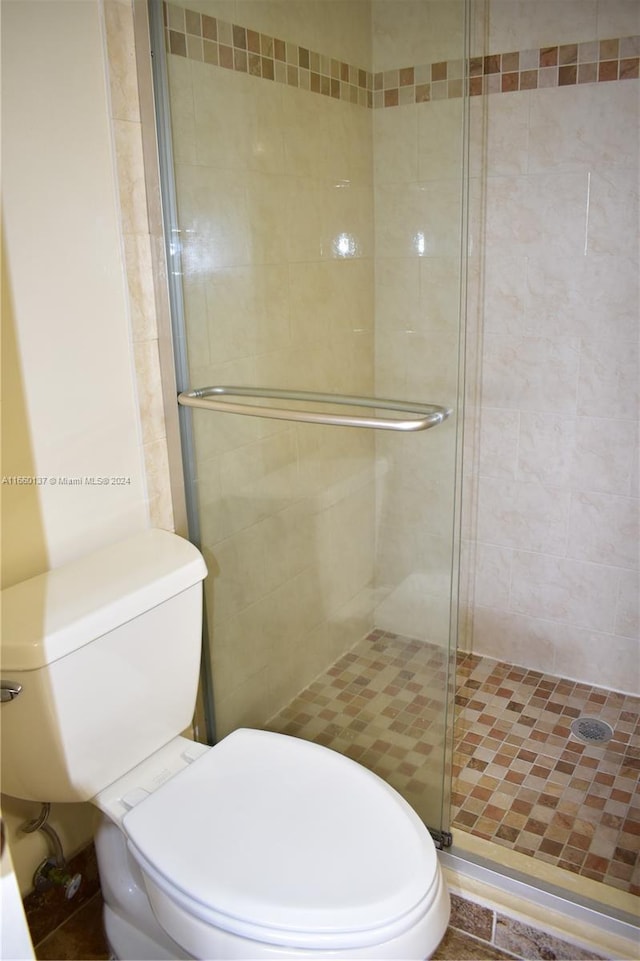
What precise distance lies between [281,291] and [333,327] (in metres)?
0.14

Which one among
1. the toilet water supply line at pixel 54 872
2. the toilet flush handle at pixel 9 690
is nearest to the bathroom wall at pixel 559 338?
the toilet water supply line at pixel 54 872

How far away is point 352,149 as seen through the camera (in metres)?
1.48

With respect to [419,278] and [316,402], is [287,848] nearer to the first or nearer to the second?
[316,402]

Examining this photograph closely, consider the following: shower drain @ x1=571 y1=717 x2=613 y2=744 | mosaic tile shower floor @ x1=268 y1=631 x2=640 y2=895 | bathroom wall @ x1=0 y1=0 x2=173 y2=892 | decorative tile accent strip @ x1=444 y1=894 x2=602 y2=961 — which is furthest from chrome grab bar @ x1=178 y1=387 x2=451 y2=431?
shower drain @ x1=571 y1=717 x2=613 y2=744

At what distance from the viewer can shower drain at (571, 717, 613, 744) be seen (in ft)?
6.76

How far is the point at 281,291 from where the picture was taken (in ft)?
5.34

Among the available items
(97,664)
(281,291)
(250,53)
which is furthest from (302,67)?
(97,664)

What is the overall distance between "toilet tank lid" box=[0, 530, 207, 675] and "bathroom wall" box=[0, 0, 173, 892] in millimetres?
71

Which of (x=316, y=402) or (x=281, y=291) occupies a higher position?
(x=281, y=291)

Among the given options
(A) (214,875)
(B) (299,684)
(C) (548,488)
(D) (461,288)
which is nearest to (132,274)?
(D) (461,288)

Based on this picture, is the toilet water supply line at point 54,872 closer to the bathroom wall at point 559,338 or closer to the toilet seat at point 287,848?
the toilet seat at point 287,848

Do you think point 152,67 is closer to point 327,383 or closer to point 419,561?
point 327,383

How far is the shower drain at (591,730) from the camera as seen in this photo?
2.06m

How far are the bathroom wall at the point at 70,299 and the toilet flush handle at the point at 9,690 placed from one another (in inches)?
10.0
